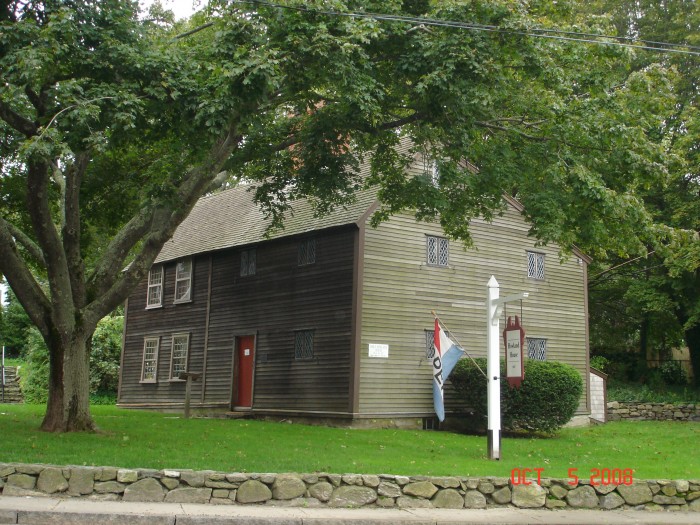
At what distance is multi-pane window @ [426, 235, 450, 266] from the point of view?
23.4 metres

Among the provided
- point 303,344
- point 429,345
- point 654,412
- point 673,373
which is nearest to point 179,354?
point 303,344

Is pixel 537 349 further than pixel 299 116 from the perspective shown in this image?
Yes

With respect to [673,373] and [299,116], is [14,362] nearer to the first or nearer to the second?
[299,116]

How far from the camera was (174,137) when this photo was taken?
15359 millimetres

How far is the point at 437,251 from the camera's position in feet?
77.5

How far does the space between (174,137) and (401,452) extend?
7.59 m

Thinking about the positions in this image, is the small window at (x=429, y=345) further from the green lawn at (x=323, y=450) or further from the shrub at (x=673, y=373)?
the shrub at (x=673, y=373)

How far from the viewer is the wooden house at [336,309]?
21.6m

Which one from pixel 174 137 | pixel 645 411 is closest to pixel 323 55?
pixel 174 137

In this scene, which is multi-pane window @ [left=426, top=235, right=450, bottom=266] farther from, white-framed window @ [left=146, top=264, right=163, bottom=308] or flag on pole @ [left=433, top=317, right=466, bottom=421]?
white-framed window @ [left=146, top=264, right=163, bottom=308]

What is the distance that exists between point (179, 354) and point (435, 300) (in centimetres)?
1022

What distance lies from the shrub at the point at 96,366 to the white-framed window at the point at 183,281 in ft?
29.9

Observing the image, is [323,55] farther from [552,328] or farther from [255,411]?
[552,328]

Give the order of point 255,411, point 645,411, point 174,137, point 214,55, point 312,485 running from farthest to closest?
1. point 645,411
2. point 255,411
3. point 174,137
4. point 214,55
5. point 312,485
